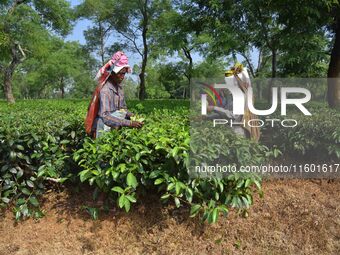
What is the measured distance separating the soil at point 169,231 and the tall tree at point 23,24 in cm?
1786

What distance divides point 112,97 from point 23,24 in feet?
63.5

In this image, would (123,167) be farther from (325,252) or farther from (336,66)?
(336,66)

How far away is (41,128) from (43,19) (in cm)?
2056

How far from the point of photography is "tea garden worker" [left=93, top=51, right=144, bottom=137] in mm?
3916

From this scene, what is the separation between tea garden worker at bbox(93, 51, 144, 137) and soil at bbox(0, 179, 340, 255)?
81 cm

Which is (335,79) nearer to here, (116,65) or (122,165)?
(116,65)

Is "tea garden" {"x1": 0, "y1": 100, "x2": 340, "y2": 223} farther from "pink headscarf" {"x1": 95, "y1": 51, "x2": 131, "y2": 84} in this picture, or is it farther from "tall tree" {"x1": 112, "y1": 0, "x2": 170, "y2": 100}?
"tall tree" {"x1": 112, "y1": 0, "x2": 170, "y2": 100}

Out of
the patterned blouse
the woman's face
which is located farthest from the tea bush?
the woman's face

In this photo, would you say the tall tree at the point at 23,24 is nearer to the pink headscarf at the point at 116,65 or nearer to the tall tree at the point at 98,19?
the tall tree at the point at 98,19

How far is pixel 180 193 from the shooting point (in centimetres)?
346

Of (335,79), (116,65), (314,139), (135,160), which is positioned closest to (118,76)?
(116,65)

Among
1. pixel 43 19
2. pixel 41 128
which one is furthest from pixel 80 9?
pixel 41 128

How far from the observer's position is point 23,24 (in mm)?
21047

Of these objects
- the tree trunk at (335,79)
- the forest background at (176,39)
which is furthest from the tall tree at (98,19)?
the tree trunk at (335,79)
